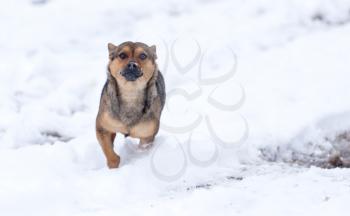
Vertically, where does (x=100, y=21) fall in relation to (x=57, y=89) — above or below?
above

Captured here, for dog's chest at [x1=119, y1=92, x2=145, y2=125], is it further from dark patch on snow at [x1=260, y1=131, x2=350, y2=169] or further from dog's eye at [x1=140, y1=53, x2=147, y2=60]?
dark patch on snow at [x1=260, y1=131, x2=350, y2=169]

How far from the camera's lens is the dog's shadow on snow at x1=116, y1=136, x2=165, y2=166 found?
5852 mm

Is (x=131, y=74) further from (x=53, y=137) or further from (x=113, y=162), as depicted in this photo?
(x=53, y=137)

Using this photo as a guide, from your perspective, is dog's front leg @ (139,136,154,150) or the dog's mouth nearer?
the dog's mouth

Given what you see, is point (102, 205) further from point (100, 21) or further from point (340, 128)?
point (100, 21)

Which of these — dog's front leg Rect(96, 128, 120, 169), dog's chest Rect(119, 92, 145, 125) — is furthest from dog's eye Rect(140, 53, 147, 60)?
dog's front leg Rect(96, 128, 120, 169)

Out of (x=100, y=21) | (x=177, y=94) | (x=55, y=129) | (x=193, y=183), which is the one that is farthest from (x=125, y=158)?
(x=100, y=21)

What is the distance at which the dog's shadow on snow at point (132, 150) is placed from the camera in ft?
19.2

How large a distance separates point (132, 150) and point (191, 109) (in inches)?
56.2

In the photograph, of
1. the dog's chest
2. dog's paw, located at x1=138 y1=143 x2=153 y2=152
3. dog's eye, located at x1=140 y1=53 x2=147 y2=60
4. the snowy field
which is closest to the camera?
the snowy field

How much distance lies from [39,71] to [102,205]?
3899 millimetres

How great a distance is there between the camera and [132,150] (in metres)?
6.13

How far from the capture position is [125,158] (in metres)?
5.98

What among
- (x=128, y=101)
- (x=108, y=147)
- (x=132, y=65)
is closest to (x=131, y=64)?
(x=132, y=65)
